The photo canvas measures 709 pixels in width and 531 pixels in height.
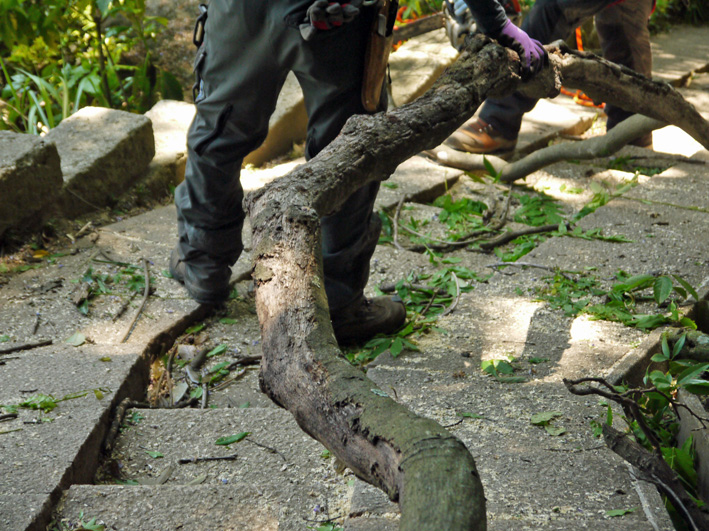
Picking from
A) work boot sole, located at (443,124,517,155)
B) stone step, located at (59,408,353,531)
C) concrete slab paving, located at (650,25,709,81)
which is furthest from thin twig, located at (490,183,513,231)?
concrete slab paving, located at (650,25,709,81)

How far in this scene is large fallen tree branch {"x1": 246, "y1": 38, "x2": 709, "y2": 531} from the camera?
788mm

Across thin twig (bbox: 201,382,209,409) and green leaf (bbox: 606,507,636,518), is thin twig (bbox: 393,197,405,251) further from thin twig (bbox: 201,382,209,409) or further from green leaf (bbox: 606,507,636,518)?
green leaf (bbox: 606,507,636,518)

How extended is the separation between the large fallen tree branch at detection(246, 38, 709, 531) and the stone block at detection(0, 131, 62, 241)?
170 centimetres

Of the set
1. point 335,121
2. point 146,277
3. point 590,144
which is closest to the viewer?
point 335,121

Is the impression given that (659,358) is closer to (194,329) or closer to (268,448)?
(268,448)

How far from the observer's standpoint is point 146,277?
2.71 meters

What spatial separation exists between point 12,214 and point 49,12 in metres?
1.78

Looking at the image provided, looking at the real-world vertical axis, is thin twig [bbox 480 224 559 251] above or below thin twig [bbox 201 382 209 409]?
below

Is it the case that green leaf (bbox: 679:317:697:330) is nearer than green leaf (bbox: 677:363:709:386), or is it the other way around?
green leaf (bbox: 677:363:709:386)

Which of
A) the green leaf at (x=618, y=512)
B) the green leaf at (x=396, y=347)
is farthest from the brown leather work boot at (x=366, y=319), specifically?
the green leaf at (x=618, y=512)

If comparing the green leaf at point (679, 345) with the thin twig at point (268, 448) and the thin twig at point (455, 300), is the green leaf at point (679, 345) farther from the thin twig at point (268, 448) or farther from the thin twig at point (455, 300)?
the thin twig at point (268, 448)

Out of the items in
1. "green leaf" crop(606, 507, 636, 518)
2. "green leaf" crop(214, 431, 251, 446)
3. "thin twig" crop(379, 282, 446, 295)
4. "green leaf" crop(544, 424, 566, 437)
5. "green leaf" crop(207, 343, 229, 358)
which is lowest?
"thin twig" crop(379, 282, 446, 295)

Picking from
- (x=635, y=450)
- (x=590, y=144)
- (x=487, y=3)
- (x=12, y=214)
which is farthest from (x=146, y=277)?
(x=590, y=144)

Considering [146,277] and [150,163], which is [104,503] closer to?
[146,277]
